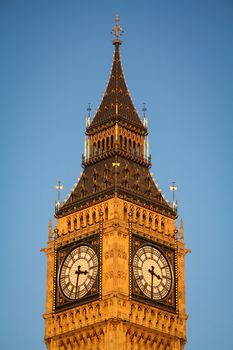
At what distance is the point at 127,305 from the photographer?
77875mm

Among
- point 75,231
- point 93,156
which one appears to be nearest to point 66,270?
point 75,231

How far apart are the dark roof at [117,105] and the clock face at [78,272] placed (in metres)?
8.76

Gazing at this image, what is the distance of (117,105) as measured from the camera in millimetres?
84812

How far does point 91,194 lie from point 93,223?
2025 millimetres

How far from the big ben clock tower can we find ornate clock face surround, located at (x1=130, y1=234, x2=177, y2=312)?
0.19 feet

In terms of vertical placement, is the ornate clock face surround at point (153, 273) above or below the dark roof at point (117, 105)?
below

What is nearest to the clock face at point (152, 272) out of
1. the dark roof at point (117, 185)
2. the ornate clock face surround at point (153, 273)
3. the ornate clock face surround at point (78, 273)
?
the ornate clock face surround at point (153, 273)

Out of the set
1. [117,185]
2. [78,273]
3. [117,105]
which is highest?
[117,105]

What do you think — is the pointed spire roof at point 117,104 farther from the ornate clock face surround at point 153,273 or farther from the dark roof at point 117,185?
the ornate clock face surround at point 153,273

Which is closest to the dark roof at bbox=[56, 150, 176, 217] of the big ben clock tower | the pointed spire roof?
the big ben clock tower

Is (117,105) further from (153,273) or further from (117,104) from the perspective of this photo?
(153,273)

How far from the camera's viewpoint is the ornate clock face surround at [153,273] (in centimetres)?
7897

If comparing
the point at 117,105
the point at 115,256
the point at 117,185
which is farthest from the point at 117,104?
the point at 115,256

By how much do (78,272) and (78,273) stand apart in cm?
9
